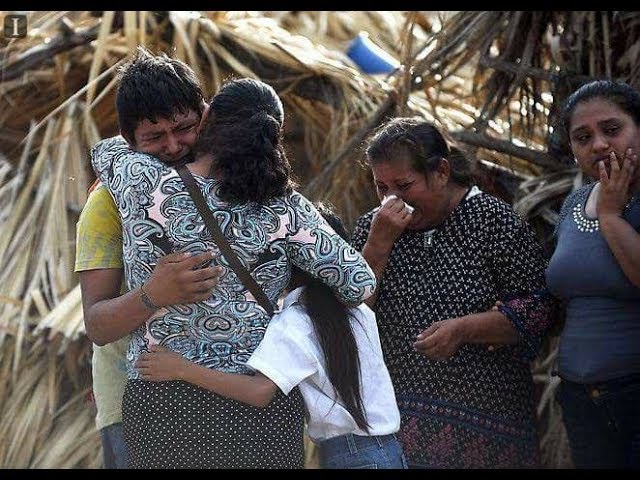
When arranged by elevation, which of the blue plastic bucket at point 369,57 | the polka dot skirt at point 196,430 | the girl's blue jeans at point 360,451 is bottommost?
the blue plastic bucket at point 369,57

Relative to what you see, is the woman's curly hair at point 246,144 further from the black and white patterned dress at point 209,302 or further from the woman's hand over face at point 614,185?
the woman's hand over face at point 614,185

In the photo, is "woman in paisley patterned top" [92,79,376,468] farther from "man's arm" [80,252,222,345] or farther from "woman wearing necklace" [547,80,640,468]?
"woman wearing necklace" [547,80,640,468]

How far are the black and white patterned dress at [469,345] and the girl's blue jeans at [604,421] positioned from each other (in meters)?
0.17

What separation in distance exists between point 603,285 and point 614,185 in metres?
0.26

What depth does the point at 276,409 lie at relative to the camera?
2580mm

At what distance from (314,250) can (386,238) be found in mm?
531

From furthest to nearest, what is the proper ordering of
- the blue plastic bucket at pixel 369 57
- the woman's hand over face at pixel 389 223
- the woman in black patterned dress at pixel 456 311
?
the blue plastic bucket at pixel 369 57, the woman in black patterned dress at pixel 456 311, the woman's hand over face at pixel 389 223

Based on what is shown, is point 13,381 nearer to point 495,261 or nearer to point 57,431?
point 57,431

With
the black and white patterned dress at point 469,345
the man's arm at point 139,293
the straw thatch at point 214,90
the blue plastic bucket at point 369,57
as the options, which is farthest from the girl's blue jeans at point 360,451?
the blue plastic bucket at point 369,57

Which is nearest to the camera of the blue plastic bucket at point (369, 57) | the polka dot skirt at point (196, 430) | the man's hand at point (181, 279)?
the man's hand at point (181, 279)

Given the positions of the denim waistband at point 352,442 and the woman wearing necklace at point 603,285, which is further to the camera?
the woman wearing necklace at point 603,285

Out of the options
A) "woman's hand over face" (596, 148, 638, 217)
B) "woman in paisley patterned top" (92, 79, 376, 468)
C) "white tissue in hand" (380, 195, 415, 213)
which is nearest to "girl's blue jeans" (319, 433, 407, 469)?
"woman in paisley patterned top" (92, 79, 376, 468)

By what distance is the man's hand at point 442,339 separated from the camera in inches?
119

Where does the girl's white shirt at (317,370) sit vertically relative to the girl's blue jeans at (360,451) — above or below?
above
